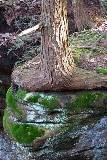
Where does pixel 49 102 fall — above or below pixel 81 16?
below

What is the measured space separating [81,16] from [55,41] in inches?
143

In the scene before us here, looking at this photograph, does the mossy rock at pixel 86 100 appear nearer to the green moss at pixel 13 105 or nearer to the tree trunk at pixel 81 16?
the green moss at pixel 13 105

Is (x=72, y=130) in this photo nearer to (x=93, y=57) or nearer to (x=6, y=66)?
(x=93, y=57)

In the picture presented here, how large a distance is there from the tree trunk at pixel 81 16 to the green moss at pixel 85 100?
3.72 meters

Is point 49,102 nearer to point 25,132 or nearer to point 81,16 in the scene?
point 25,132

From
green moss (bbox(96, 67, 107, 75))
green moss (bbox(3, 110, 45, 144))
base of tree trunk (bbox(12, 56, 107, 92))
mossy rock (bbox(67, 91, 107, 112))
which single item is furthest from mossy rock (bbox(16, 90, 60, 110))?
green moss (bbox(96, 67, 107, 75))

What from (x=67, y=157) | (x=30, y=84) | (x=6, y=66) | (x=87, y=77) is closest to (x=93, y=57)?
(x=87, y=77)

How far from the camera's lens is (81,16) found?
10.1m

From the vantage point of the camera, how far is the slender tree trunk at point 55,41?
21.2 feet

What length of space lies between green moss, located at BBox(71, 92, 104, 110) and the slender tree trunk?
51 centimetres

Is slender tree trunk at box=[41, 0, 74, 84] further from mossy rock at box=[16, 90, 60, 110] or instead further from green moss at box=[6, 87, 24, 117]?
green moss at box=[6, 87, 24, 117]

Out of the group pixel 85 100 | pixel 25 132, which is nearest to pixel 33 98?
pixel 25 132

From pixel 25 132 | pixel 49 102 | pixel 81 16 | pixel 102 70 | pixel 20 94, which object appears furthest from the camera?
pixel 81 16

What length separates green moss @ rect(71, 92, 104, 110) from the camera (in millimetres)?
6699
